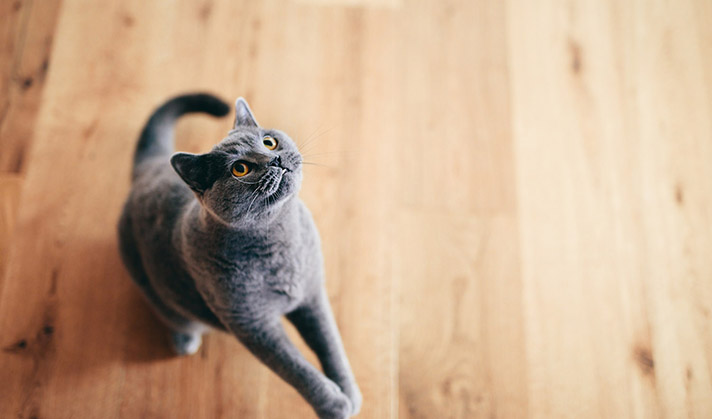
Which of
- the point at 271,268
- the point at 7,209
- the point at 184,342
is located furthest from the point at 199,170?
the point at 7,209

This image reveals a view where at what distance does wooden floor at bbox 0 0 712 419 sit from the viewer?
1.16 meters

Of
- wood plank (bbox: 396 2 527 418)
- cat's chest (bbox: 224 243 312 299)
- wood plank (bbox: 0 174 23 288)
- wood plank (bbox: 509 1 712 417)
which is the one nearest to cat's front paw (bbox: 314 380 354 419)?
cat's chest (bbox: 224 243 312 299)

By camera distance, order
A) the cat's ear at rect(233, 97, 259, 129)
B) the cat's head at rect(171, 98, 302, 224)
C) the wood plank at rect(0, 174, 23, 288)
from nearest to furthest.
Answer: the cat's head at rect(171, 98, 302, 224) → the cat's ear at rect(233, 97, 259, 129) → the wood plank at rect(0, 174, 23, 288)

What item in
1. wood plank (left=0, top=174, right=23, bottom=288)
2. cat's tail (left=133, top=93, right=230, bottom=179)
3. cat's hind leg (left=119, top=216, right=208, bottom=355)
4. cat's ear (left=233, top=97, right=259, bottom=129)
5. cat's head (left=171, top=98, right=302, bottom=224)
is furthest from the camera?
wood plank (left=0, top=174, right=23, bottom=288)

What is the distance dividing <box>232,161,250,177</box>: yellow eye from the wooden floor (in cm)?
55

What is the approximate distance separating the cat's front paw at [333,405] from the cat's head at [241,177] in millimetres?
352

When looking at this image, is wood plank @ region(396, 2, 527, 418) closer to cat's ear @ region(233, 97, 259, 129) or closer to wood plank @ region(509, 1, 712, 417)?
wood plank @ region(509, 1, 712, 417)

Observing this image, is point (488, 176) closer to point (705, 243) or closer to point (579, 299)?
point (579, 299)

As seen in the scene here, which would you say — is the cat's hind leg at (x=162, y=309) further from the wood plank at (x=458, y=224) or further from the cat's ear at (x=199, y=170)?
the wood plank at (x=458, y=224)

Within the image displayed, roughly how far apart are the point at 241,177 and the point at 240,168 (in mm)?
26

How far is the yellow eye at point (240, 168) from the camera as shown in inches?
28.6

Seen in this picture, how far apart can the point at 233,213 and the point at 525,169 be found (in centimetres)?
91

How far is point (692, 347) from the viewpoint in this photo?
1194 millimetres

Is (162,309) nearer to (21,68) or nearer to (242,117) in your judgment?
(242,117)
